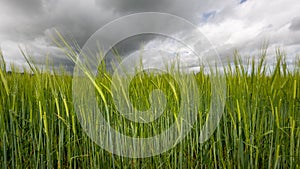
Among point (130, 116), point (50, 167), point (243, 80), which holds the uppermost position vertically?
point (243, 80)

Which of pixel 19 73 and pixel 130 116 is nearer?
pixel 130 116

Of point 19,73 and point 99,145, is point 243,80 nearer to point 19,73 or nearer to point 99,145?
point 99,145

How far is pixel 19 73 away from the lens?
1346 millimetres

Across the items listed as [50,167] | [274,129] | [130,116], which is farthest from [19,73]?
[274,129]

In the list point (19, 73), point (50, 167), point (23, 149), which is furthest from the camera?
point (19, 73)

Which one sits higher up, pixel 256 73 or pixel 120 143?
pixel 256 73

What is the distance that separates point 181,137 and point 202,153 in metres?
0.17

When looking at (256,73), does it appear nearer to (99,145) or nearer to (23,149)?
(99,145)

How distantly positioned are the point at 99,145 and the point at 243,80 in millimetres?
821

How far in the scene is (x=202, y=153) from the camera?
3.40 ft

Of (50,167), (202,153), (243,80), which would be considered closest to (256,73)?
(243,80)

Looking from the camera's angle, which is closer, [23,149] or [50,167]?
[50,167]

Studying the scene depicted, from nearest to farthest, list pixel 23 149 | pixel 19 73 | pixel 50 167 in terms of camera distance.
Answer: pixel 50 167 < pixel 23 149 < pixel 19 73

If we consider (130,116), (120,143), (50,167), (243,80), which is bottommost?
(50,167)
